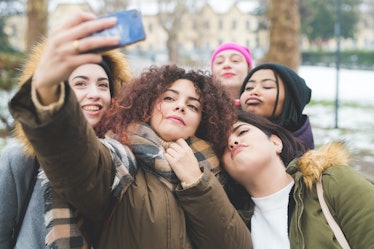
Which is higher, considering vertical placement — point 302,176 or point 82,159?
point 82,159

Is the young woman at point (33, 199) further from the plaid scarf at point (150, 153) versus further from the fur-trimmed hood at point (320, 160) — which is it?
the fur-trimmed hood at point (320, 160)

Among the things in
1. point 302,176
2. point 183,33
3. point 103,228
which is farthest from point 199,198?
point 183,33

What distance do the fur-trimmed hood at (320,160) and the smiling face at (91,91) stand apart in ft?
3.37

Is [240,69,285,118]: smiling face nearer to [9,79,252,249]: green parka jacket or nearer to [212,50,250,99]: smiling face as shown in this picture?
[212,50,250,99]: smiling face

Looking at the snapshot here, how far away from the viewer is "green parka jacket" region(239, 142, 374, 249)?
2012 millimetres

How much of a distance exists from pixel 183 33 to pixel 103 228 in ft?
224

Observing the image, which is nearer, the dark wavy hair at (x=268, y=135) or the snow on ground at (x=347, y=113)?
the dark wavy hair at (x=268, y=135)

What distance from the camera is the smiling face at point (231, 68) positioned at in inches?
141

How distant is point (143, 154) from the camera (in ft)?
5.95

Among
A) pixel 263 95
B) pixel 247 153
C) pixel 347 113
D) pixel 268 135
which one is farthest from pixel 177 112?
pixel 347 113

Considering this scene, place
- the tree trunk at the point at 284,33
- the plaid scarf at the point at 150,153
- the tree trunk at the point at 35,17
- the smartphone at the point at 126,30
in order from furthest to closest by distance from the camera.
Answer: the tree trunk at the point at 35,17, the tree trunk at the point at 284,33, the plaid scarf at the point at 150,153, the smartphone at the point at 126,30

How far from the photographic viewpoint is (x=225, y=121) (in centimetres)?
219

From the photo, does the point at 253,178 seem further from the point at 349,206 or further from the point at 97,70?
the point at 97,70

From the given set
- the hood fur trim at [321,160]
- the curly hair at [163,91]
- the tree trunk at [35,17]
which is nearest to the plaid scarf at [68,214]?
→ the curly hair at [163,91]
